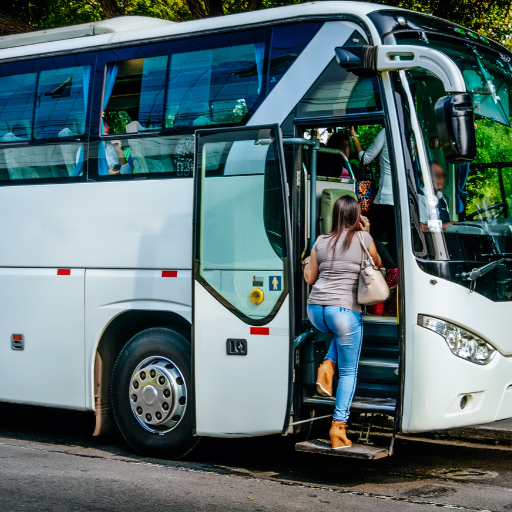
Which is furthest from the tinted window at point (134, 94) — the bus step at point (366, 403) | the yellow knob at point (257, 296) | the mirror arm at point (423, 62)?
→ the bus step at point (366, 403)

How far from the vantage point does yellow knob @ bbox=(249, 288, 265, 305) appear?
21.5ft

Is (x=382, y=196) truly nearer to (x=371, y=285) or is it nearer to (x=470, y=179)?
(x=470, y=179)

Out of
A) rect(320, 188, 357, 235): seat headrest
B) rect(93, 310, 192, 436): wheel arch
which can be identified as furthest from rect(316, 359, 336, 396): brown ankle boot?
rect(93, 310, 192, 436): wheel arch

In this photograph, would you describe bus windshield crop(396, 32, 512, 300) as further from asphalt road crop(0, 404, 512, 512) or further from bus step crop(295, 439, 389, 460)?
asphalt road crop(0, 404, 512, 512)

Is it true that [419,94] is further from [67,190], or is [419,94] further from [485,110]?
[67,190]

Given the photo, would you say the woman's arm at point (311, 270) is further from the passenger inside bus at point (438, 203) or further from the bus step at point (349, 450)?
the bus step at point (349, 450)

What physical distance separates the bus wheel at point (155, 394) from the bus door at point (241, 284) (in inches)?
17.6

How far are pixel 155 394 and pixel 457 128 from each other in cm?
343

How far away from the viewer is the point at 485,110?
22.5ft

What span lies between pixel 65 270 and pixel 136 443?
5.59 ft

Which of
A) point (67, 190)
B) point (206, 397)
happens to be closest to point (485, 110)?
point (206, 397)

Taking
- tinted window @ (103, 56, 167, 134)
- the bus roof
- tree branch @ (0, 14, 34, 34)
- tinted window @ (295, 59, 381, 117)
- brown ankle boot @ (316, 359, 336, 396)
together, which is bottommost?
brown ankle boot @ (316, 359, 336, 396)

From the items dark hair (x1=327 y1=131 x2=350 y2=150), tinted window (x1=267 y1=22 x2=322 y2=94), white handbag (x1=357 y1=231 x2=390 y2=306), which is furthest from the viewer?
dark hair (x1=327 y1=131 x2=350 y2=150)

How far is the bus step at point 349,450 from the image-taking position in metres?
6.02
